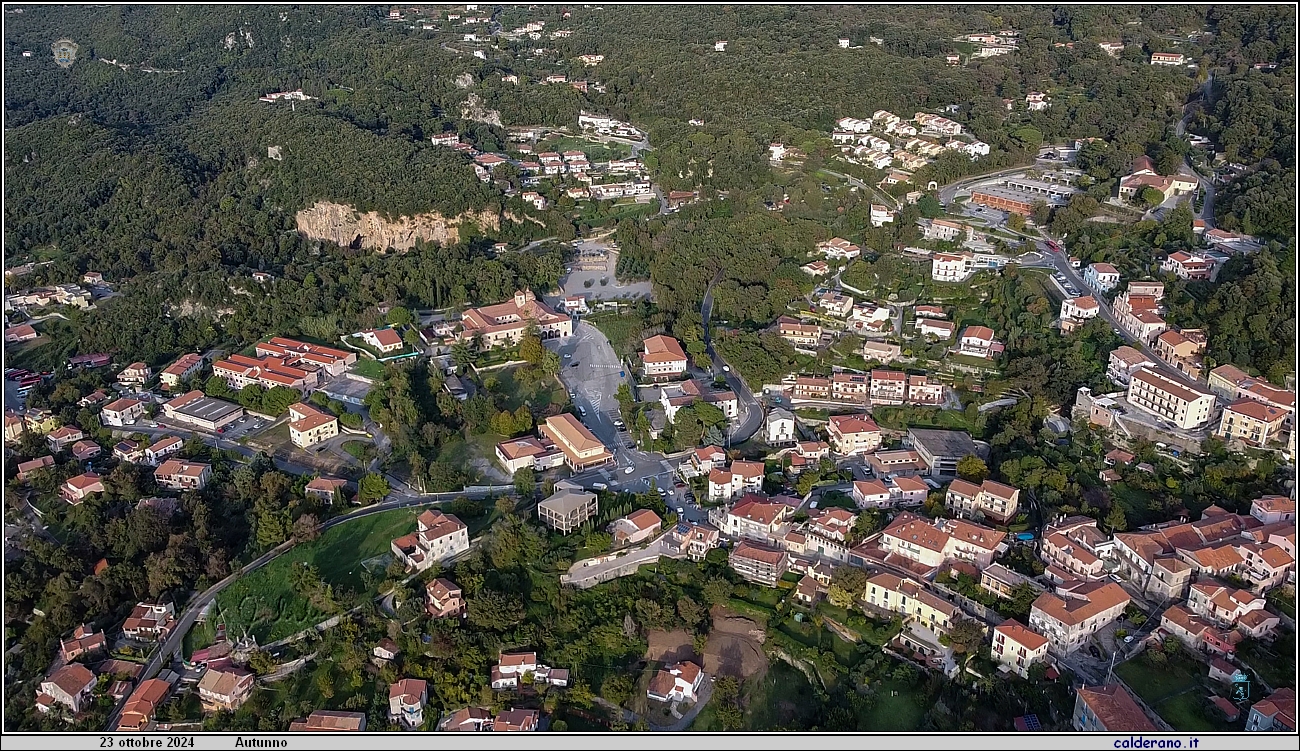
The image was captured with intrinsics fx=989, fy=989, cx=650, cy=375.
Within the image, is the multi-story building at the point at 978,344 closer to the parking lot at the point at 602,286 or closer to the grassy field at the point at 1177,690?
the parking lot at the point at 602,286

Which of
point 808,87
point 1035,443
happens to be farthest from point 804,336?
point 808,87

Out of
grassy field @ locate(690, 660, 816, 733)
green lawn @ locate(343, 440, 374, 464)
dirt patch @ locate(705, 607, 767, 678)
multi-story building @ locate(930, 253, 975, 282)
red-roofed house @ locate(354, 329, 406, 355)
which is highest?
multi-story building @ locate(930, 253, 975, 282)

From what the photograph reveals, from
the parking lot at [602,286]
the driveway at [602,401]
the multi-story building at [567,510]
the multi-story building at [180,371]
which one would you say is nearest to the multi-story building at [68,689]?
the multi-story building at [567,510]

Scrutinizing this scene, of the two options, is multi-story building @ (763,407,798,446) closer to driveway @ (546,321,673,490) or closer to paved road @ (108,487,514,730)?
driveway @ (546,321,673,490)

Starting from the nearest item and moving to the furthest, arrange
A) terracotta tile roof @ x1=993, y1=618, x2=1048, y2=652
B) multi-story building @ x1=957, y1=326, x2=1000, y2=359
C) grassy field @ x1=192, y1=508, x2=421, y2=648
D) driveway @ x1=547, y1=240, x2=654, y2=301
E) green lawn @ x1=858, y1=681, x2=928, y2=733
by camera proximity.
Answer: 1. green lawn @ x1=858, y1=681, x2=928, y2=733
2. terracotta tile roof @ x1=993, y1=618, x2=1048, y2=652
3. grassy field @ x1=192, y1=508, x2=421, y2=648
4. multi-story building @ x1=957, y1=326, x2=1000, y2=359
5. driveway @ x1=547, y1=240, x2=654, y2=301

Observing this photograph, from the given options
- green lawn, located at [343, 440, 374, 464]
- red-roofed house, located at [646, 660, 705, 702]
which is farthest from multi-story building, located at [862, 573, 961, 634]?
green lawn, located at [343, 440, 374, 464]

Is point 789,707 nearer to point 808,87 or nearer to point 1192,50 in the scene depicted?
point 808,87
